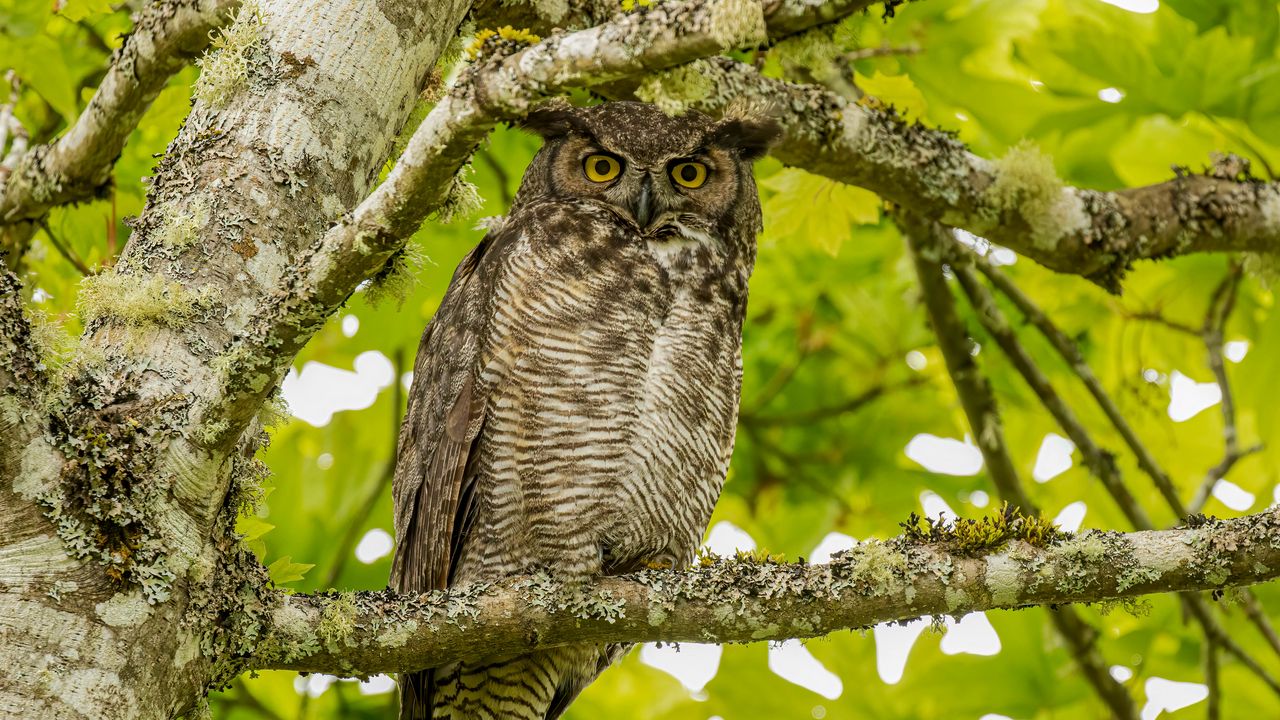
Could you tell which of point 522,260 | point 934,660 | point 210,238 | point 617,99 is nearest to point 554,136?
point 617,99

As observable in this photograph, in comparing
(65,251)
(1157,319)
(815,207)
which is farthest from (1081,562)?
(65,251)

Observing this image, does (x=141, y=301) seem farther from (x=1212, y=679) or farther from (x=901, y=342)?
(x=901, y=342)

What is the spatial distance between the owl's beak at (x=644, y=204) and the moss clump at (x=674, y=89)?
1472 millimetres

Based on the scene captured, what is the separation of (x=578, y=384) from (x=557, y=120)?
923 millimetres

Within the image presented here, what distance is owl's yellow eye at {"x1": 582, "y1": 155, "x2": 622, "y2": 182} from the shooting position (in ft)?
12.0

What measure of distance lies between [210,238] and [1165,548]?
6.29 feet

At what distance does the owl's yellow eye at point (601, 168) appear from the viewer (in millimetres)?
3643

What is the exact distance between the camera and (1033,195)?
3752mm

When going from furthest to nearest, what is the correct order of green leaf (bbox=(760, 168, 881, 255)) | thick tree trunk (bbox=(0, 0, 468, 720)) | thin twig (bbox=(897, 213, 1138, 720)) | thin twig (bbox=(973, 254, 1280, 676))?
thin twig (bbox=(897, 213, 1138, 720)) < thin twig (bbox=(973, 254, 1280, 676)) < green leaf (bbox=(760, 168, 881, 255)) < thick tree trunk (bbox=(0, 0, 468, 720))

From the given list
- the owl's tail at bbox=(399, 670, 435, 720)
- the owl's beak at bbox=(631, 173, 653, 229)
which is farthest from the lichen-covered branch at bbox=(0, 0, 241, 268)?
the owl's tail at bbox=(399, 670, 435, 720)

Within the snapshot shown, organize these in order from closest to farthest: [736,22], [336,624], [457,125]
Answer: [736,22]
[457,125]
[336,624]

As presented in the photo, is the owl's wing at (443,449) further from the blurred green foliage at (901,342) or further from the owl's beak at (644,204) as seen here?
the owl's beak at (644,204)

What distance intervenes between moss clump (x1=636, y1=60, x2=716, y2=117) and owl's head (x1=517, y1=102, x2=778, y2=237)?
1.47 metres

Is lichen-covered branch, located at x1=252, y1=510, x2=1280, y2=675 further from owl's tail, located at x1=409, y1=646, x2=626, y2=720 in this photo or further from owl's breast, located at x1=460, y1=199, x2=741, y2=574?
owl's tail, located at x1=409, y1=646, x2=626, y2=720
